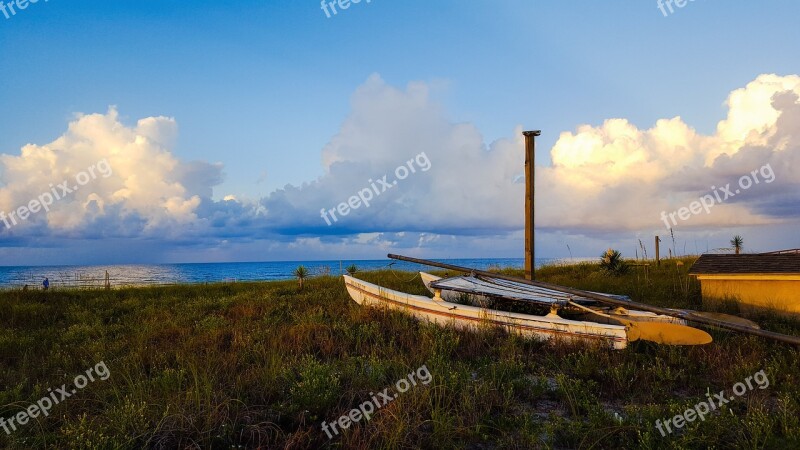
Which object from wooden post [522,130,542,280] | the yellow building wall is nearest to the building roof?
the yellow building wall

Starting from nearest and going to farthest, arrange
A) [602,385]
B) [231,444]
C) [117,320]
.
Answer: [231,444] → [602,385] → [117,320]

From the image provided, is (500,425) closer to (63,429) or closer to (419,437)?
(419,437)

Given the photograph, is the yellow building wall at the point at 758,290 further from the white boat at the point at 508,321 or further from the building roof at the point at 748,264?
the white boat at the point at 508,321

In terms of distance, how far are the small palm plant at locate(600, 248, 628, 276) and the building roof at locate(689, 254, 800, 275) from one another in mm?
6655

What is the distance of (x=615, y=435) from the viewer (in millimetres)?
5082

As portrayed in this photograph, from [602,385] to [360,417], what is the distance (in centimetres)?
379

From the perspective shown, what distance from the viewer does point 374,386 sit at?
6.10 meters

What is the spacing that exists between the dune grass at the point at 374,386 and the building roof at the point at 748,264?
4.74ft

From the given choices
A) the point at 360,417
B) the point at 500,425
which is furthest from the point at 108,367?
the point at 500,425

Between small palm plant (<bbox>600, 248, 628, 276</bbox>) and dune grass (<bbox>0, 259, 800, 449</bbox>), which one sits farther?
small palm plant (<bbox>600, 248, 628, 276</bbox>)

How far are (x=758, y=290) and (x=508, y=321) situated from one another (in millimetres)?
7283

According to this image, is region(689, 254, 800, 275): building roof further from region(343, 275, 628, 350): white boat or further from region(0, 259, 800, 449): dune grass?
region(343, 275, 628, 350): white boat

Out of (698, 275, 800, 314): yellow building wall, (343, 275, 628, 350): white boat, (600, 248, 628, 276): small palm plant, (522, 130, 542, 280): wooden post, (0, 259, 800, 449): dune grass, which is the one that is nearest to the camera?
(0, 259, 800, 449): dune grass

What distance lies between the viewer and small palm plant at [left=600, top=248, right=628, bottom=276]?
19.5 meters
